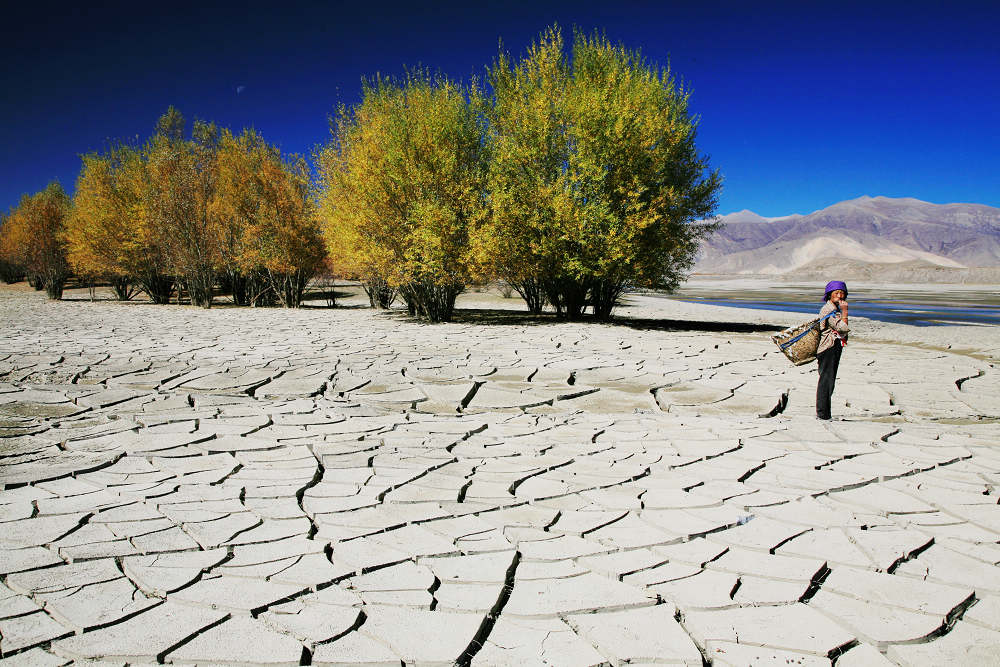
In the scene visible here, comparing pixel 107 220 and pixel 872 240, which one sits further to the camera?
pixel 872 240

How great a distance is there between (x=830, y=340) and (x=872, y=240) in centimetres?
17047

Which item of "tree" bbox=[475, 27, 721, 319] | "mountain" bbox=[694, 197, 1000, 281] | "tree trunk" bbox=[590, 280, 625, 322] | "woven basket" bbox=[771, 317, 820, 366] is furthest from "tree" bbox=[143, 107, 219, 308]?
"mountain" bbox=[694, 197, 1000, 281]

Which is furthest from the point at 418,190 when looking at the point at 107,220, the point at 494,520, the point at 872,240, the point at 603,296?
the point at 872,240

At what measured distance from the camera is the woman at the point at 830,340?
511 cm

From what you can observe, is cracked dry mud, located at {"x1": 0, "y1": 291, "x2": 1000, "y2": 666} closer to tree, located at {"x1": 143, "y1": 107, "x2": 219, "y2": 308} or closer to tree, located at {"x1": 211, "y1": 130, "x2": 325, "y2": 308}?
tree, located at {"x1": 211, "y1": 130, "x2": 325, "y2": 308}

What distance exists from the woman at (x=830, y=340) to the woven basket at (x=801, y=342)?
5cm

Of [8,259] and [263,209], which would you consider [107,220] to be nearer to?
[263,209]

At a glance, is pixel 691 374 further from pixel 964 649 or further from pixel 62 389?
pixel 62 389

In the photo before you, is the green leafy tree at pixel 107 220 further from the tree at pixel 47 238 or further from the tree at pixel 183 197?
the tree at pixel 47 238

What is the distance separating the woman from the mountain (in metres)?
93.2

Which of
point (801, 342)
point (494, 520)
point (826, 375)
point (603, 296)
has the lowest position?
point (494, 520)

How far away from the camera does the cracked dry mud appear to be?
2.18 meters

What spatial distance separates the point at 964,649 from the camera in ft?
6.82

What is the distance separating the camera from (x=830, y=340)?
521 centimetres
